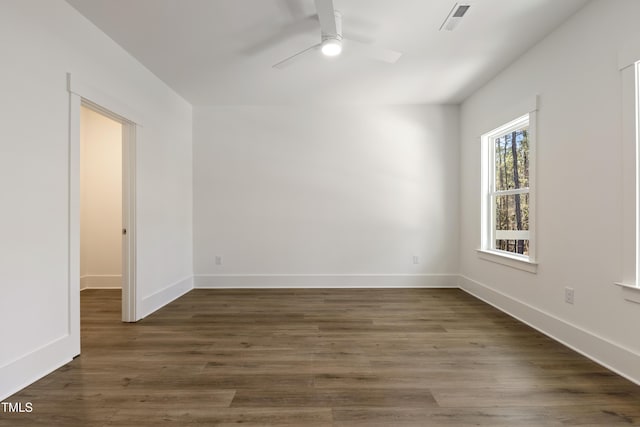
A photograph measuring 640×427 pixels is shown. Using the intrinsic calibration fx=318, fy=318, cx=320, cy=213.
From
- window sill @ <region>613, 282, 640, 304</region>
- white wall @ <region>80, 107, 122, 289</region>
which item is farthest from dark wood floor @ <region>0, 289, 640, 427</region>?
white wall @ <region>80, 107, 122, 289</region>

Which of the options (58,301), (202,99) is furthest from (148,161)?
(58,301)

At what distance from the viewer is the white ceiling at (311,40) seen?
2.33m

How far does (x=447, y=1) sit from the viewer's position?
226cm

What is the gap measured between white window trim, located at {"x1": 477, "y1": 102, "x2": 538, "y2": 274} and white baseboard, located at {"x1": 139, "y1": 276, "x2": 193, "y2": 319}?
3777 mm

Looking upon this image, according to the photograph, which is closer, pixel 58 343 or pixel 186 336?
pixel 58 343

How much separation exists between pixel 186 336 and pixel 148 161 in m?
1.85

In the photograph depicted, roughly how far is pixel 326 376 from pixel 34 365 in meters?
1.84

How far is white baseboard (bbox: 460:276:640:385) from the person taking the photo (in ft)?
6.57

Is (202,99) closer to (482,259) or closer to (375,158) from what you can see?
(375,158)

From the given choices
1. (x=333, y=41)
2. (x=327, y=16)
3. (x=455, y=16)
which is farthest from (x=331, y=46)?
(x=455, y=16)

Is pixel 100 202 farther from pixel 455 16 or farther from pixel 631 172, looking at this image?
pixel 631 172

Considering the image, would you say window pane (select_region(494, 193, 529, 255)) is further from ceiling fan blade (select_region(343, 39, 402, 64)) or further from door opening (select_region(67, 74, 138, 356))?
door opening (select_region(67, 74, 138, 356))

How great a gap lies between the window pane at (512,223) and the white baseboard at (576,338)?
54cm

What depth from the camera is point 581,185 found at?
94.1 inches
